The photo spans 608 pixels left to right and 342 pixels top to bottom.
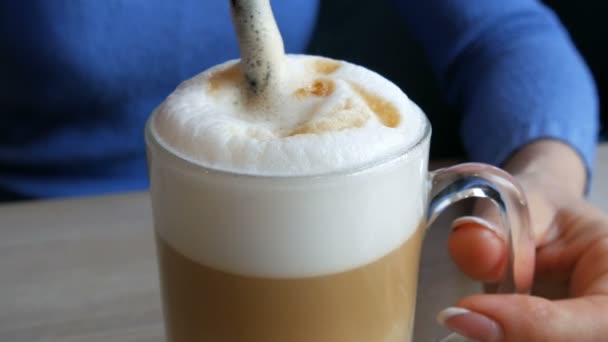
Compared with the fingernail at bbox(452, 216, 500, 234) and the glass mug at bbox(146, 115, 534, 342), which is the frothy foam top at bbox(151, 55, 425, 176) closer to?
the glass mug at bbox(146, 115, 534, 342)

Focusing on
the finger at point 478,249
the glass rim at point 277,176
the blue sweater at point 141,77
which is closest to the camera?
the glass rim at point 277,176

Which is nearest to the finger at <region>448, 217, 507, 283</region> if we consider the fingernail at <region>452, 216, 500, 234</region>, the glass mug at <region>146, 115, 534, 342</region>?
the fingernail at <region>452, 216, 500, 234</region>

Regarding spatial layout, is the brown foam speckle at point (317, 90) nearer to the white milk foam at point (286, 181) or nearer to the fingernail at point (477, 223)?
the white milk foam at point (286, 181)

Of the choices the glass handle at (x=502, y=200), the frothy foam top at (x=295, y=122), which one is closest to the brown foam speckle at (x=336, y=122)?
the frothy foam top at (x=295, y=122)

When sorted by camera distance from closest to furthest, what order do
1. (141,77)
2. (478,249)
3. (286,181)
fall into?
1. (286,181)
2. (478,249)
3. (141,77)

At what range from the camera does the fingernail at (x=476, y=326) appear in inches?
20.9

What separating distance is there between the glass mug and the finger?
18cm

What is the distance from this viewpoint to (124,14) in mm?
949

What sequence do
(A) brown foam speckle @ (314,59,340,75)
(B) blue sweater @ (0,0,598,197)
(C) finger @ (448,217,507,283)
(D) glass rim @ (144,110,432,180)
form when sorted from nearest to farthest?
(D) glass rim @ (144,110,432,180)
(A) brown foam speckle @ (314,59,340,75)
(C) finger @ (448,217,507,283)
(B) blue sweater @ (0,0,598,197)

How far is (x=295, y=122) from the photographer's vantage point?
445 mm

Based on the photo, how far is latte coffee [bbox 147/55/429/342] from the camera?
404 mm

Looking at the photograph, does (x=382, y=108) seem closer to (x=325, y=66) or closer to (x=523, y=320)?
(x=325, y=66)

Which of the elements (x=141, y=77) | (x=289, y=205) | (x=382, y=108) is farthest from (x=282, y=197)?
(x=141, y=77)

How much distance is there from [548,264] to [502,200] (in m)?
0.19
